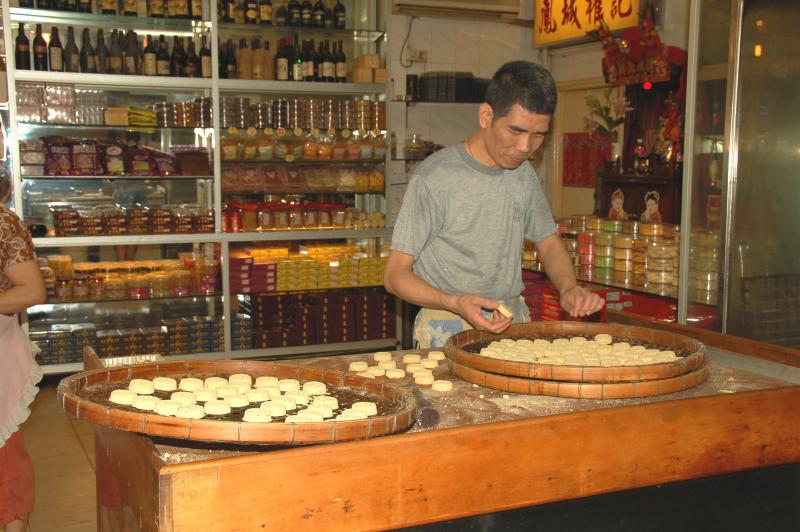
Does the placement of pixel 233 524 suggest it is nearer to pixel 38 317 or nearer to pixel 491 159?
pixel 491 159

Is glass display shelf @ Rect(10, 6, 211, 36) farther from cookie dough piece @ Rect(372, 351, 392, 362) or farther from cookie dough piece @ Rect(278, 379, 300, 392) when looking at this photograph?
cookie dough piece @ Rect(278, 379, 300, 392)

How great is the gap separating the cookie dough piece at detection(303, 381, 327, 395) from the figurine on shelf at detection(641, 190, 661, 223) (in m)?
3.22

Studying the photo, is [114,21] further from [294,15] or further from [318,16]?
[318,16]

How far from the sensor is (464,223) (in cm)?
264

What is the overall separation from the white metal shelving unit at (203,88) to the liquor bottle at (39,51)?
0.15 meters

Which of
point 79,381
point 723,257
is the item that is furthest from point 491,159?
point 723,257

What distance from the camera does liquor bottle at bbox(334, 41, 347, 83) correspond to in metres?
6.17

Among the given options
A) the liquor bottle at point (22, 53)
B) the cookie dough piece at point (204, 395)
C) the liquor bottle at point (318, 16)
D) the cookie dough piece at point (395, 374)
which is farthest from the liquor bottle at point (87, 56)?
the cookie dough piece at point (204, 395)

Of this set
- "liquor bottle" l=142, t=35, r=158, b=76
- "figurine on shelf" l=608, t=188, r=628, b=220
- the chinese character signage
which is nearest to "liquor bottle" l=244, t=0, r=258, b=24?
"liquor bottle" l=142, t=35, r=158, b=76

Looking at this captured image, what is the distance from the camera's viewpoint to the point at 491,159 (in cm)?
267

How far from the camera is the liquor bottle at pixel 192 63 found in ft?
19.0

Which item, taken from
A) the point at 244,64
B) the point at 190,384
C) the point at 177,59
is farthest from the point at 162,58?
the point at 190,384

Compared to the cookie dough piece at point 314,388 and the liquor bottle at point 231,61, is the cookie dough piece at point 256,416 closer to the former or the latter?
the cookie dough piece at point 314,388

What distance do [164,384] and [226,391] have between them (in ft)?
0.49
